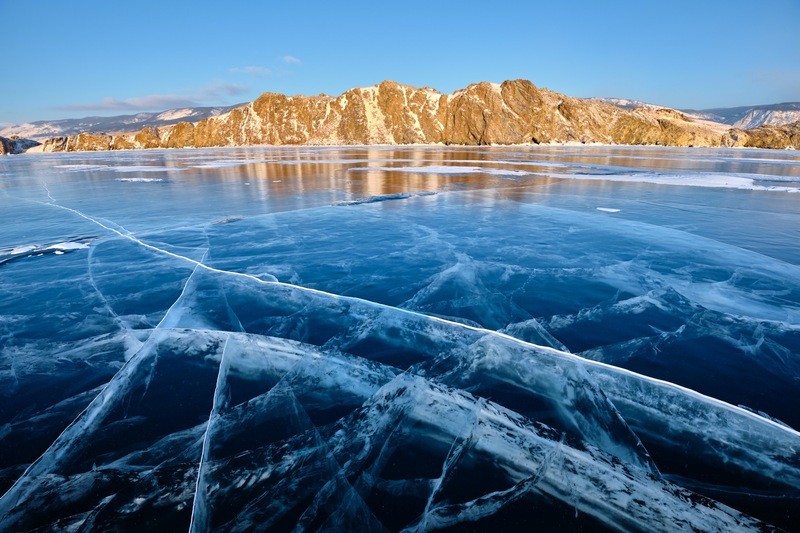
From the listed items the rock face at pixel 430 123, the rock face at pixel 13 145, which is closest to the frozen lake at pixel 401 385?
the rock face at pixel 430 123

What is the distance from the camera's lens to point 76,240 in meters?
7.30

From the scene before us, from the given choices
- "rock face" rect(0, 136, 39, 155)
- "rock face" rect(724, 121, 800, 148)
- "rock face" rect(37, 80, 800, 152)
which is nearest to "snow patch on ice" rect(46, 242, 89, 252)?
"rock face" rect(37, 80, 800, 152)

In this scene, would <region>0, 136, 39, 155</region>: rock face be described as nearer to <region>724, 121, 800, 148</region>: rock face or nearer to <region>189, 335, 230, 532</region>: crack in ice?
<region>189, 335, 230, 532</region>: crack in ice

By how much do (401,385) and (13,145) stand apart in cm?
17804

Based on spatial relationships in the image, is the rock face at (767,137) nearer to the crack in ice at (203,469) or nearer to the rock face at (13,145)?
the crack in ice at (203,469)

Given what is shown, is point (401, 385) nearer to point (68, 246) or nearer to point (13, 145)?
point (68, 246)

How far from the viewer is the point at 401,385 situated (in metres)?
2.92

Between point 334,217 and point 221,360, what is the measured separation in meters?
6.24

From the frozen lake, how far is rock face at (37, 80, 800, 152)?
361ft

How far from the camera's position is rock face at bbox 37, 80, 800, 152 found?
10231 centimetres

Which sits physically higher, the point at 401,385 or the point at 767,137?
the point at 767,137

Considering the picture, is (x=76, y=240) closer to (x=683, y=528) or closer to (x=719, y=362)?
(x=683, y=528)

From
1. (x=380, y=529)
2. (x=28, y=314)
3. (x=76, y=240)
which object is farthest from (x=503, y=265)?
(x=76, y=240)

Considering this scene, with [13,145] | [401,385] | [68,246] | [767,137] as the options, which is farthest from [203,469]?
[13,145]
